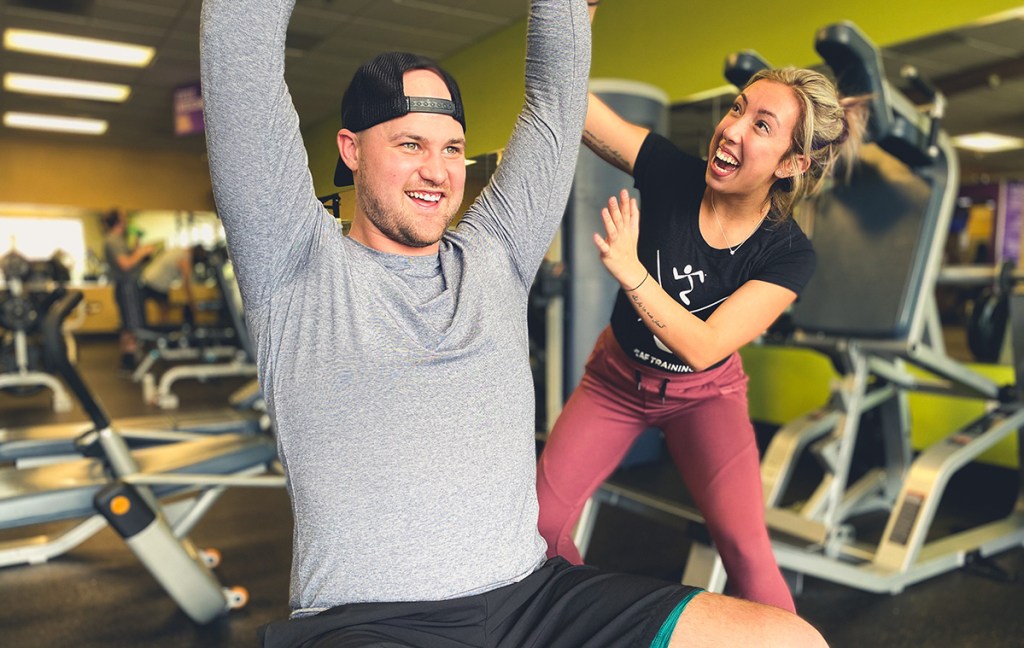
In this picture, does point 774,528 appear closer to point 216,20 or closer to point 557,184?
point 557,184

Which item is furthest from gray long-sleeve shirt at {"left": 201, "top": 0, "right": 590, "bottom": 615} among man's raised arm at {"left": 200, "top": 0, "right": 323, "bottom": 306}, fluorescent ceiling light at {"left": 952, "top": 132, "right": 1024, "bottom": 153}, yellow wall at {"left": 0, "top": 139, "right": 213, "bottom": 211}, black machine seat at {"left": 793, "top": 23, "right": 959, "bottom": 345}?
yellow wall at {"left": 0, "top": 139, "right": 213, "bottom": 211}

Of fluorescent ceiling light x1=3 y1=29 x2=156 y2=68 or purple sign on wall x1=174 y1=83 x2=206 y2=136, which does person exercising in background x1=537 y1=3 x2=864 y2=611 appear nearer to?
purple sign on wall x1=174 y1=83 x2=206 y2=136

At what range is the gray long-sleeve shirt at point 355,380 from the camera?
0.84 meters

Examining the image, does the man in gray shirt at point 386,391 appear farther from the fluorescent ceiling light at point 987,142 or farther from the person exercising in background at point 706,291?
the fluorescent ceiling light at point 987,142

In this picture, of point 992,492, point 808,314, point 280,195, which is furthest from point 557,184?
point 992,492

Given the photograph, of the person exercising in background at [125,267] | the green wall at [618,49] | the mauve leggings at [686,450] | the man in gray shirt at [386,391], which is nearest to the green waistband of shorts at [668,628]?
the man in gray shirt at [386,391]

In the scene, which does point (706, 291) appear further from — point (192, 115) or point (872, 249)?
point (872, 249)

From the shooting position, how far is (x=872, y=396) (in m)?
2.89

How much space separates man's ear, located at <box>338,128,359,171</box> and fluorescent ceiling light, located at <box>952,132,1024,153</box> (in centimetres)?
615

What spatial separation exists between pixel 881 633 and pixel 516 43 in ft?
6.55

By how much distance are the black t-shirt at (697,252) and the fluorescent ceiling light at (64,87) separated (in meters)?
7.21

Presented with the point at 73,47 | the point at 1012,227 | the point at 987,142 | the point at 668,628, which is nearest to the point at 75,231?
the point at 73,47

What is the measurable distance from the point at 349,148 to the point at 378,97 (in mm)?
68

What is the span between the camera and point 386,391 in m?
0.91
